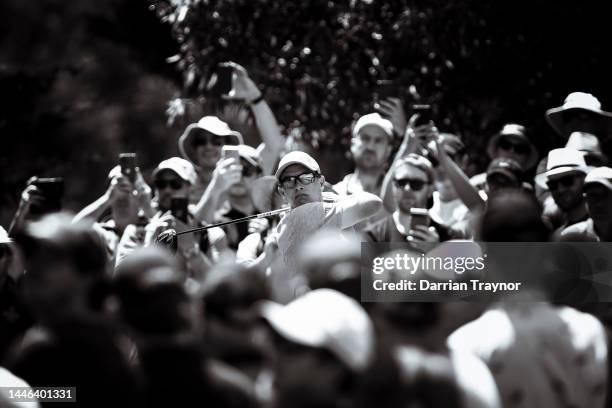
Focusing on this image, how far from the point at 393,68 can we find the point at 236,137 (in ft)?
5.97

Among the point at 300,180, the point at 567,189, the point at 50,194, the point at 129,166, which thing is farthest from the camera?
the point at 129,166

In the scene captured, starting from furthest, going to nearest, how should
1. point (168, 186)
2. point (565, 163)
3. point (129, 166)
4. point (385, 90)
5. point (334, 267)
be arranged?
point (385, 90)
point (129, 166)
point (168, 186)
point (565, 163)
point (334, 267)

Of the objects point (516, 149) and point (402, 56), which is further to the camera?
point (402, 56)

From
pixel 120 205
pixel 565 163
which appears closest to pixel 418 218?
pixel 565 163

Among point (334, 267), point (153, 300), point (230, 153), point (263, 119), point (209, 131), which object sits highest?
point (263, 119)

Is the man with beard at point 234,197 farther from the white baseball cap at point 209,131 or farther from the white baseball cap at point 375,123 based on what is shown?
the white baseball cap at point 375,123

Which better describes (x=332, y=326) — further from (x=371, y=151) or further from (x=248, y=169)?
(x=248, y=169)

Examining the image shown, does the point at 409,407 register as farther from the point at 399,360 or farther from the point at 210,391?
the point at 210,391

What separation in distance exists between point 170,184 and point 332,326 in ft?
16.0

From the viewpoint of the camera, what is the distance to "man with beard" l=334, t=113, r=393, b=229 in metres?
8.44

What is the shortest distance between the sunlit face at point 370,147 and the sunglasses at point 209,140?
1.01 meters

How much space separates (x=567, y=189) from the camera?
7.00 m

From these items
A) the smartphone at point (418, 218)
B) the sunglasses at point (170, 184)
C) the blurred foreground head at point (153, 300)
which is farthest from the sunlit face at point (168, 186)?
the blurred foreground head at point (153, 300)

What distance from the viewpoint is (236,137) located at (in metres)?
9.13
